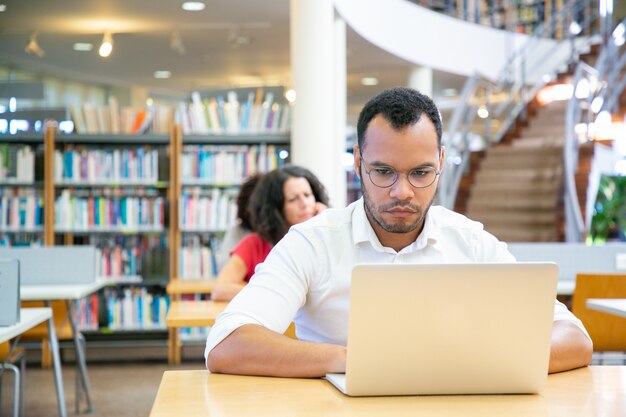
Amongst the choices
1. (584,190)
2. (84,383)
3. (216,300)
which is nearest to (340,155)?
(584,190)

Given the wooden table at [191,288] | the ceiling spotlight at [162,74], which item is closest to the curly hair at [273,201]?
the wooden table at [191,288]

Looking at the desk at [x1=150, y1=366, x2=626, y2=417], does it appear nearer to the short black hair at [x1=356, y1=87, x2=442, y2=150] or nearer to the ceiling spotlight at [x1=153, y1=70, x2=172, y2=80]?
the short black hair at [x1=356, y1=87, x2=442, y2=150]

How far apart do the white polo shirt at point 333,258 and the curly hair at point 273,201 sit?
2152 millimetres

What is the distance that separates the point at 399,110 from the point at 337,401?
0.61 meters

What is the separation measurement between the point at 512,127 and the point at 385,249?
940 cm

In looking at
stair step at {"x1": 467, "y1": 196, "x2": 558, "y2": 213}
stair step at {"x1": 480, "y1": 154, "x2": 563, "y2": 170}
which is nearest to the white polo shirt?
stair step at {"x1": 467, "y1": 196, "x2": 558, "y2": 213}

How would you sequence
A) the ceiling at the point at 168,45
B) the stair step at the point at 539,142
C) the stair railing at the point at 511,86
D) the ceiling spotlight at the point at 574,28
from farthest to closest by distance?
the ceiling spotlight at the point at 574,28 < the stair railing at the point at 511,86 < the stair step at the point at 539,142 < the ceiling at the point at 168,45

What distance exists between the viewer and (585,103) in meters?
9.09

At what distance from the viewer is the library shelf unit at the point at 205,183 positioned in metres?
6.79

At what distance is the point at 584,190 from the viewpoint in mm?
8203

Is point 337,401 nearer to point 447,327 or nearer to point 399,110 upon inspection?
point 447,327

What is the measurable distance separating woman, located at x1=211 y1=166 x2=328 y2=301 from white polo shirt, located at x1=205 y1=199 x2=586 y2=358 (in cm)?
204

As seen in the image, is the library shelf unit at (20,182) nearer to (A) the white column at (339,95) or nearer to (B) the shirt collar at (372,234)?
(A) the white column at (339,95)

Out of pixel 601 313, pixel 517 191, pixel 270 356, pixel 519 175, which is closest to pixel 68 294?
pixel 601 313
